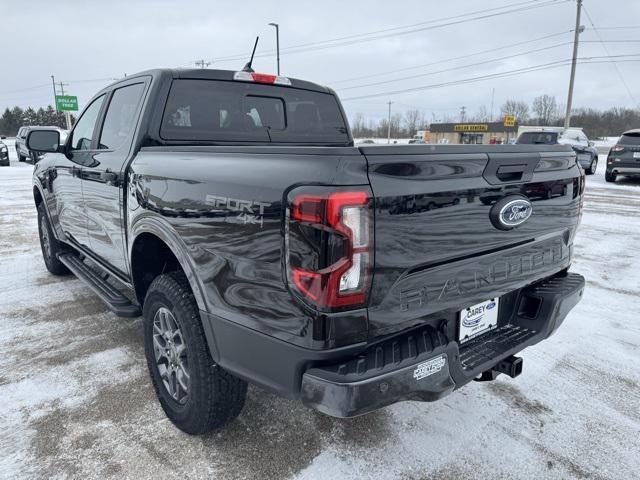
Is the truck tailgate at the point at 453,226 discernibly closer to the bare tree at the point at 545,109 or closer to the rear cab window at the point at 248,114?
the rear cab window at the point at 248,114

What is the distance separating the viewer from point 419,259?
1.80 metres

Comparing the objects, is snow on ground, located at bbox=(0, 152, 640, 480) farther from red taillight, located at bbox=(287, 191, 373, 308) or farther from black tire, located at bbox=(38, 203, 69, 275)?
black tire, located at bbox=(38, 203, 69, 275)

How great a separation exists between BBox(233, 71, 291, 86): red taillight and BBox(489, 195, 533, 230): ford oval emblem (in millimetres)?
2090

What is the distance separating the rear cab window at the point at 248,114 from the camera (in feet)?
10.0

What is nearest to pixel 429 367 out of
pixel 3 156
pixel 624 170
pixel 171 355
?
pixel 171 355

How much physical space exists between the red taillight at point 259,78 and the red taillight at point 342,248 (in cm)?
204

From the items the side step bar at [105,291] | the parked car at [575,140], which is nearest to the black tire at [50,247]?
the side step bar at [105,291]

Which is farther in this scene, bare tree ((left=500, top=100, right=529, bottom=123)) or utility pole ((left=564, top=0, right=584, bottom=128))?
bare tree ((left=500, top=100, right=529, bottom=123))

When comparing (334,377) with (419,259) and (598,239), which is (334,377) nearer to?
(419,259)

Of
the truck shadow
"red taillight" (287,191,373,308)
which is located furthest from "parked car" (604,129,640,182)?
"red taillight" (287,191,373,308)

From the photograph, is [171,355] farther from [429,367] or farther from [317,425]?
[429,367]

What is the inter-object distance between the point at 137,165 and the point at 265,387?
1.60 metres

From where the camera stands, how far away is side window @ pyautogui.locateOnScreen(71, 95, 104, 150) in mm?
3834

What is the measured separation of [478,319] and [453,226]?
572 mm
